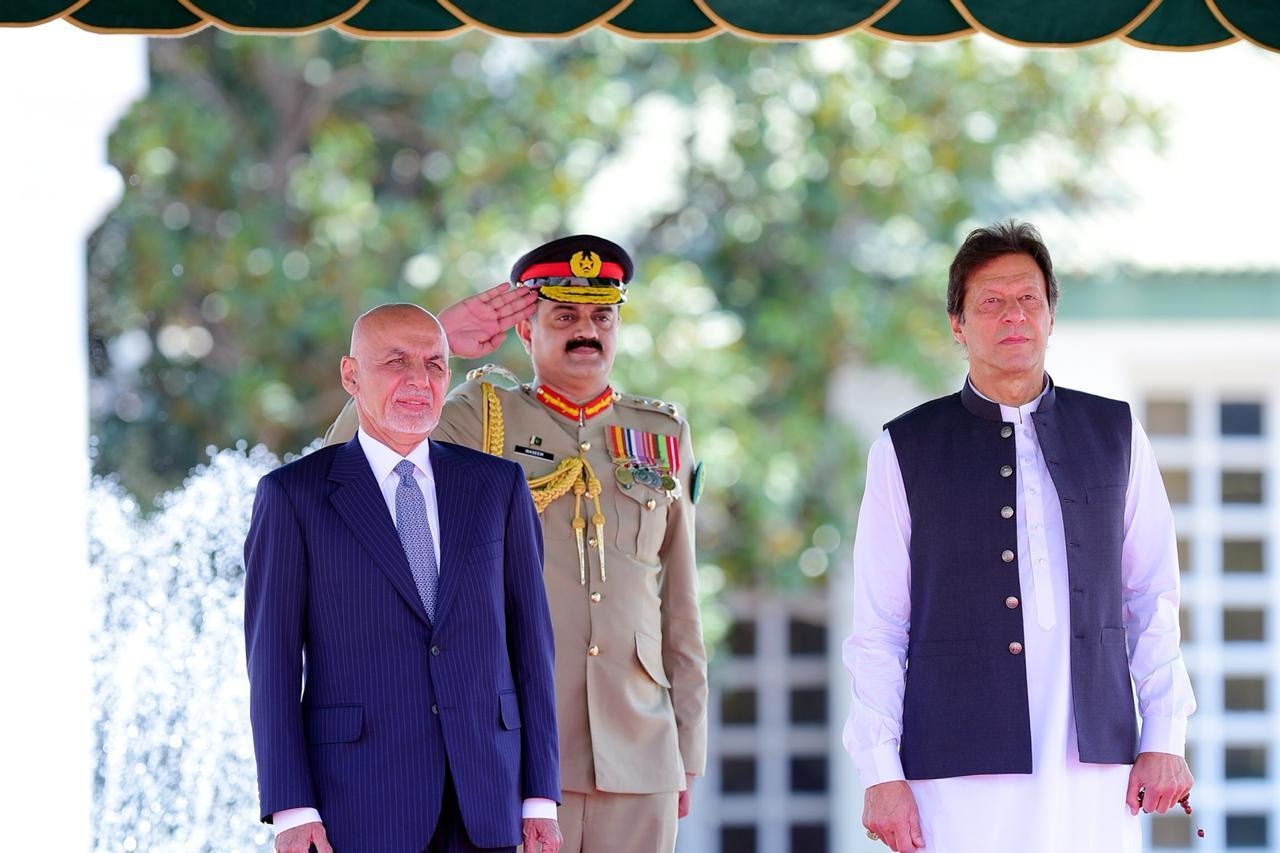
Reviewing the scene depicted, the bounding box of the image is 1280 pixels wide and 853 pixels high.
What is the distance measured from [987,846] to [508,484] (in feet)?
3.45

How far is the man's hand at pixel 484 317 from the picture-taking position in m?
3.81

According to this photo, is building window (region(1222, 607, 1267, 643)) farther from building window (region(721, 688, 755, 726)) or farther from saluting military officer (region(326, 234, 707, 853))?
saluting military officer (region(326, 234, 707, 853))

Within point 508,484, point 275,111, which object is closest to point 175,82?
point 275,111

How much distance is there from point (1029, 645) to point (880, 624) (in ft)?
0.89

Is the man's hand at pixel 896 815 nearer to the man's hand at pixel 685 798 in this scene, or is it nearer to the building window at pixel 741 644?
the man's hand at pixel 685 798

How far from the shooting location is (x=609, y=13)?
11.9 ft

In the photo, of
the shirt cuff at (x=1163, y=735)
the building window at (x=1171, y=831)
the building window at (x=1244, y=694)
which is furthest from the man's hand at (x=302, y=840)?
the building window at (x=1244, y=694)

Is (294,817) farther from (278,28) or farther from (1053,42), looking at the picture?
(1053,42)

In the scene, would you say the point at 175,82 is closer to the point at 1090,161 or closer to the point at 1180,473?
the point at 1090,161

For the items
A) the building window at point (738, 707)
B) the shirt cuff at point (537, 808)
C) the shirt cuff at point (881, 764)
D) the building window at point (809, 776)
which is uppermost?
the shirt cuff at point (881, 764)

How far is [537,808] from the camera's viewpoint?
10.0ft

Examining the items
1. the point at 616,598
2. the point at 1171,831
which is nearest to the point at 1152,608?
the point at 616,598

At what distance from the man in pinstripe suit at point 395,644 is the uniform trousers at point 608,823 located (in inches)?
23.9

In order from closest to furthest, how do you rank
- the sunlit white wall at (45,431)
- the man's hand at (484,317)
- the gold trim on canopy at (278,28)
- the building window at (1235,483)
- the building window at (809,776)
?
1. the gold trim on canopy at (278,28)
2. the man's hand at (484,317)
3. the sunlit white wall at (45,431)
4. the building window at (1235,483)
5. the building window at (809,776)
